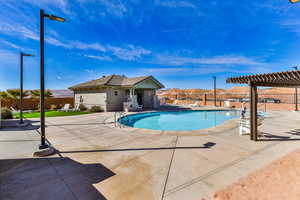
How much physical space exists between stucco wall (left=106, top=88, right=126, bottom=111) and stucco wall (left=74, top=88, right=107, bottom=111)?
480 millimetres

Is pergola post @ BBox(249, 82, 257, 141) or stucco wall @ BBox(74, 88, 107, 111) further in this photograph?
stucco wall @ BBox(74, 88, 107, 111)

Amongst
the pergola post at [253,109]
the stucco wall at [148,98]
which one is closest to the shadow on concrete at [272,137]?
the pergola post at [253,109]

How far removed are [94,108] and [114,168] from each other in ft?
42.4

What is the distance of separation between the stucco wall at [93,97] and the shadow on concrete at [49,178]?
1153 centimetres

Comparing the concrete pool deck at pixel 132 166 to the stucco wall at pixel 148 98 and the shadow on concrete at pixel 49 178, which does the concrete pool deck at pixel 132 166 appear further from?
the stucco wall at pixel 148 98

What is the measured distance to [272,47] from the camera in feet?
68.0

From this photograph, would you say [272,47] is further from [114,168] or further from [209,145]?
[114,168]

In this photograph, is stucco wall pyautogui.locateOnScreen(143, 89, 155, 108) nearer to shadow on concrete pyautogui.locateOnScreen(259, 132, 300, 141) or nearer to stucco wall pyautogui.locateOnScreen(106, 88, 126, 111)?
stucco wall pyautogui.locateOnScreen(106, 88, 126, 111)

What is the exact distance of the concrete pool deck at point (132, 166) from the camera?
240cm

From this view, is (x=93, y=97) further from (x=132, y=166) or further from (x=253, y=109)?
(x=253, y=109)

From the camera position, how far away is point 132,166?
3287 millimetres

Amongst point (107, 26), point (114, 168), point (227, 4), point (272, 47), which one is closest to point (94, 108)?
point (107, 26)

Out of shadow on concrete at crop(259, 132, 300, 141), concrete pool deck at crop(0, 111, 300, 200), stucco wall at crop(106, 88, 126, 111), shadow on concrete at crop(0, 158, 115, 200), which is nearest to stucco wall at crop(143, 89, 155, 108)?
stucco wall at crop(106, 88, 126, 111)

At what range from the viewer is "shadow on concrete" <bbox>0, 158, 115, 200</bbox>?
2322mm
